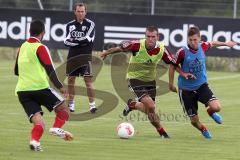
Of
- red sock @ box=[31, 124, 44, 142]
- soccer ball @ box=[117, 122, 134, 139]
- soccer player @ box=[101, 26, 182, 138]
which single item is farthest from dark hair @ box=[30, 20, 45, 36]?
soccer ball @ box=[117, 122, 134, 139]

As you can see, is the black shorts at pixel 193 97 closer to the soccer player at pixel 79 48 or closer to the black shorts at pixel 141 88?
the black shorts at pixel 141 88

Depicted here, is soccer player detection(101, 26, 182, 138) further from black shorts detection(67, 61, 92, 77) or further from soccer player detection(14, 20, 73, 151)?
black shorts detection(67, 61, 92, 77)

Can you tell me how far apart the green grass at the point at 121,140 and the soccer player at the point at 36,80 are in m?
0.52

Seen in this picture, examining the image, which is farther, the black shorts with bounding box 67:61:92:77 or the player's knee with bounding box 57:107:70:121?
the black shorts with bounding box 67:61:92:77

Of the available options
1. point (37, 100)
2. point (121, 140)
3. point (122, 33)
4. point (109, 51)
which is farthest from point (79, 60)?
point (122, 33)

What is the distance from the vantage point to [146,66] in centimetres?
1483

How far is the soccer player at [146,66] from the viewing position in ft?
47.0

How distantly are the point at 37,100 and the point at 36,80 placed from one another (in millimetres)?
312

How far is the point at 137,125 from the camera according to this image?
16203 mm

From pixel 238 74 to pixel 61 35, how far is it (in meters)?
6.80

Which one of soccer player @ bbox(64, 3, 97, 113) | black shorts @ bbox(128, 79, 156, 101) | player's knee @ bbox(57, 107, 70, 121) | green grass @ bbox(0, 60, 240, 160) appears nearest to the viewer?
green grass @ bbox(0, 60, 240, 160)

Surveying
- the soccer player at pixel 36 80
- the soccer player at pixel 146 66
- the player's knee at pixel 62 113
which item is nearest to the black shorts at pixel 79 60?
the soccer player at pixel 146 66

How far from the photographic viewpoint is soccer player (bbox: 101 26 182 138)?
14312 mm

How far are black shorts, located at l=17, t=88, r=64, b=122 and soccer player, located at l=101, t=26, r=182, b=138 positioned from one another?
202 centimetres
